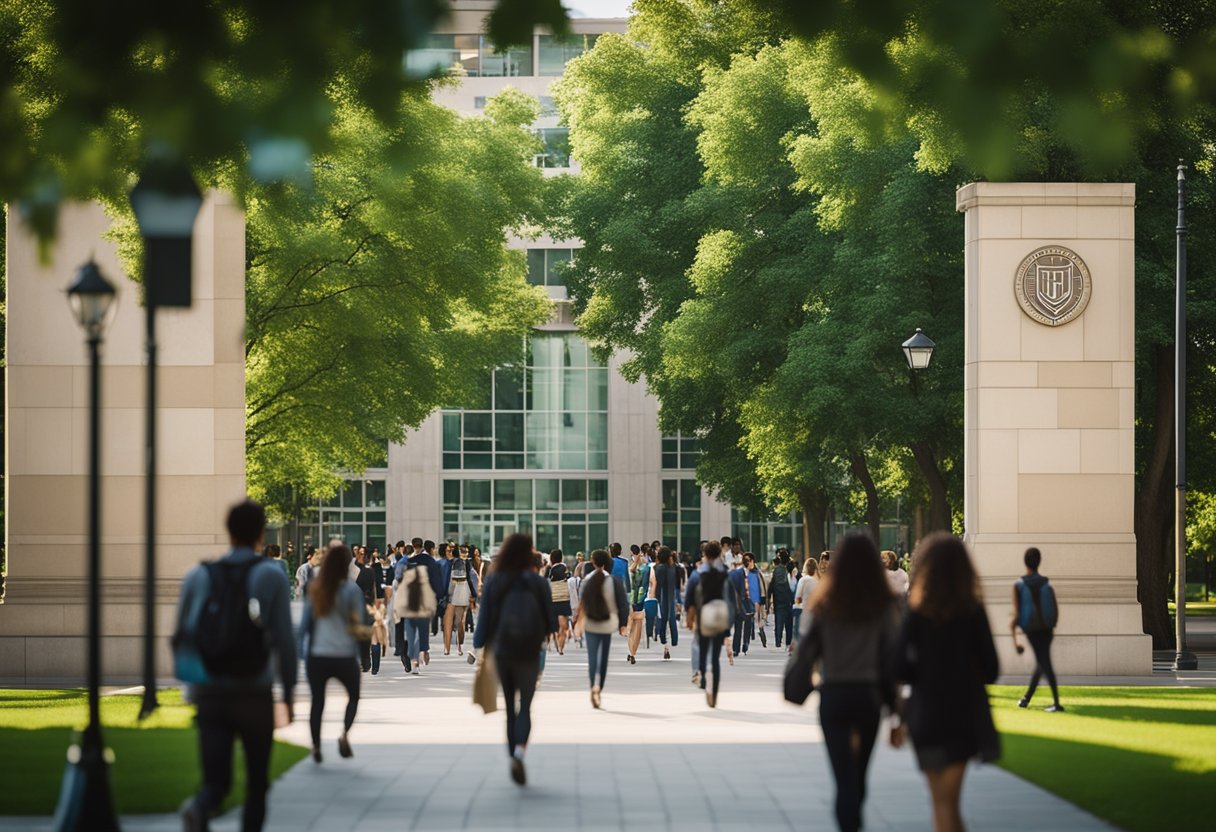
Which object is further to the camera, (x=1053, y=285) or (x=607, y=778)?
(x=1053, y=285)

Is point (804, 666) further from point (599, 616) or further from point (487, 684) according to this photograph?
point (599, 616)

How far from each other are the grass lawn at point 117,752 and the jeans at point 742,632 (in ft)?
41.6

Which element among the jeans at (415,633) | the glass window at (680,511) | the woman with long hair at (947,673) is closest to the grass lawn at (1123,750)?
the woman with long hair at (947,673)

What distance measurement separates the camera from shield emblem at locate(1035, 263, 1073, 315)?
2722cm

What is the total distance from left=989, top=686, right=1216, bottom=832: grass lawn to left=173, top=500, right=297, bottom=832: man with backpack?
5335 mm

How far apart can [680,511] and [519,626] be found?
6450 centimetres

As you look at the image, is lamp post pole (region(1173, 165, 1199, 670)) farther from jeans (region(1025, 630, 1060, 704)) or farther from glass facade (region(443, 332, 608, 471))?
glass facade (region(443, 332, 608, 471))

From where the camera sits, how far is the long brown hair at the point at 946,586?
9.89 meters

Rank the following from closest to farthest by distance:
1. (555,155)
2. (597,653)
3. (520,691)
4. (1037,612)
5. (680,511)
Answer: (520,691) → (1037,612) → (597,653) → (555,155) → (680,511)

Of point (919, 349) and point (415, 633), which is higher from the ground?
point (919, 349)

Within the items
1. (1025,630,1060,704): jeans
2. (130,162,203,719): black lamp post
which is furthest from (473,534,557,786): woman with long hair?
(1025,630,1060,704): jeans

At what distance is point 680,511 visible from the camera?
78.9 meters

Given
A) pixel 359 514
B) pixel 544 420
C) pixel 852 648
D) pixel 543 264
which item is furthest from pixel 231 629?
pixel 359 514

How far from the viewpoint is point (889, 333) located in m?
37.4
